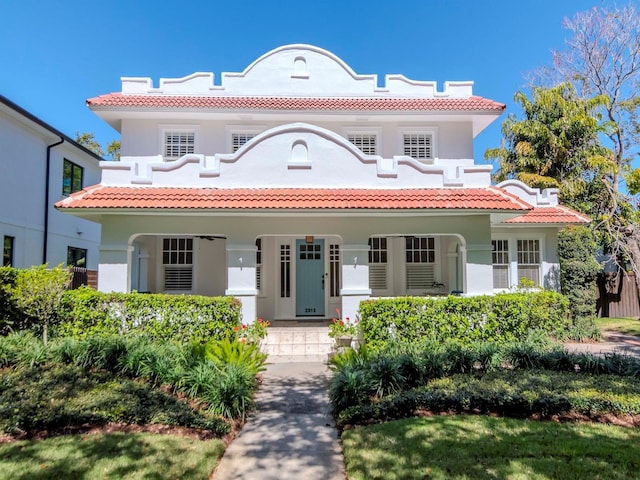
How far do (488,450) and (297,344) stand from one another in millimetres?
6398

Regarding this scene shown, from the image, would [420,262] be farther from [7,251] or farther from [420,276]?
[7,251]

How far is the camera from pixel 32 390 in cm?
595

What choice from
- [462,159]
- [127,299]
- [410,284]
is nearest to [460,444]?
[127,299]

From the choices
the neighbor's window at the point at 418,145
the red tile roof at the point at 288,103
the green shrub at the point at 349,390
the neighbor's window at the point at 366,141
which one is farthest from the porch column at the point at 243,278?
the neighbor's window at the point at 418,145

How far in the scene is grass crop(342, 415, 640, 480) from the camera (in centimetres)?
402

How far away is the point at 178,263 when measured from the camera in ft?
44.4

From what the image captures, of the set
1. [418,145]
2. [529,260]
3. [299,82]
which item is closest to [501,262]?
[529,260]

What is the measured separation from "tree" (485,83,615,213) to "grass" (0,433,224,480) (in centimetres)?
1711

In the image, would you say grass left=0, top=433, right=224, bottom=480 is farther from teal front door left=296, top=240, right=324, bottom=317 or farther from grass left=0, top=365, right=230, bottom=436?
teal front door left=296, top=240, right=324, bottom=317

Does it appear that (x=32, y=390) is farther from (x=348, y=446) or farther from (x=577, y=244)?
(x=577, y=244)

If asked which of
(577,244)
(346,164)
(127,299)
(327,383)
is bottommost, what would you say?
(327,383)

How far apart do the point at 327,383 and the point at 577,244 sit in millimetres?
11350

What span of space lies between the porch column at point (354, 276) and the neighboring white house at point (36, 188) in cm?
1298

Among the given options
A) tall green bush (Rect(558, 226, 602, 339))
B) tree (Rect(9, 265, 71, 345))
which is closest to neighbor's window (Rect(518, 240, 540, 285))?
tall green bush (Rect(558, 226, 602, 339))
